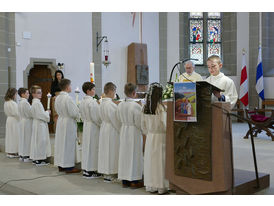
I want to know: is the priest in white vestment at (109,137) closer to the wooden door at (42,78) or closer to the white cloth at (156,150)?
the white cloth at (156,150)

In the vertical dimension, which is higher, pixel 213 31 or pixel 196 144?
pixel 213 31

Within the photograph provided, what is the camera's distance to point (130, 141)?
4949 mm

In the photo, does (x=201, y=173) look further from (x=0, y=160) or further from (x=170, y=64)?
(x=170, y=64)

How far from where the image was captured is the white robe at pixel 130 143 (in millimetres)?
4887

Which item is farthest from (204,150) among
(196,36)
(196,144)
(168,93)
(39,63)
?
(196,36)

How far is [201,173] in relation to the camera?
13.4 ft

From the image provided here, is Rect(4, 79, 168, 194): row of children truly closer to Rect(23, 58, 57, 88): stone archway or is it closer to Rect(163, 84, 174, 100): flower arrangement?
Rect(163, 84, 174, 100): flower arrangement

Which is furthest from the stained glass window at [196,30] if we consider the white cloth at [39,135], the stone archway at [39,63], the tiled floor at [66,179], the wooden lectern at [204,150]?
the wooden lectern at [204,150]

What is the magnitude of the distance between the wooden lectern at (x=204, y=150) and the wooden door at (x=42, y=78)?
7346mm

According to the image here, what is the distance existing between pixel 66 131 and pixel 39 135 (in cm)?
100

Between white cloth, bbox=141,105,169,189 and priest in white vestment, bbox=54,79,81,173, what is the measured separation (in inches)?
74.9

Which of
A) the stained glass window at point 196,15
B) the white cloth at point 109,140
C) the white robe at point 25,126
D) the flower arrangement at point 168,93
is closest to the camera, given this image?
the flower arrangement at point 168,93

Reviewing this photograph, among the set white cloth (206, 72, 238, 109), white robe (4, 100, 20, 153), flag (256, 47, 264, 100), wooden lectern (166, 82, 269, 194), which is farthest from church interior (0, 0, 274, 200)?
white cloth (206, 72, 238, 109)

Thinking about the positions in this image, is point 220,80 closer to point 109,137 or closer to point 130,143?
point 130,143
